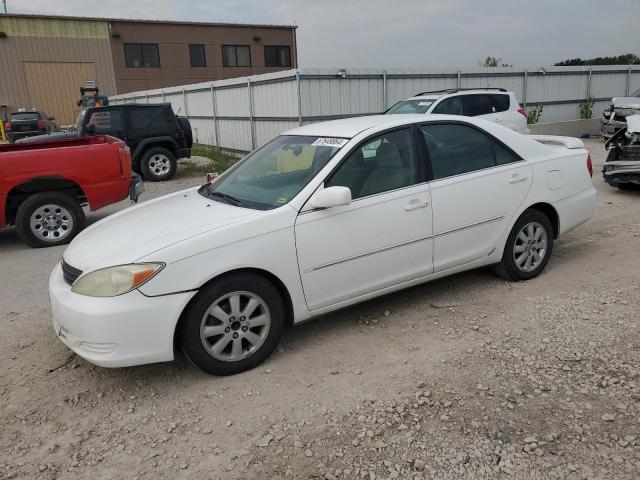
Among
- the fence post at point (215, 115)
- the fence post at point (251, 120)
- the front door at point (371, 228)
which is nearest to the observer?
the front door at point (371, 228)

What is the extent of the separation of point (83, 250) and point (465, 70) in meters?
14.6

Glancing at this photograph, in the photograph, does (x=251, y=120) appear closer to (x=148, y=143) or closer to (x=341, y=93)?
(x=341, y=93)

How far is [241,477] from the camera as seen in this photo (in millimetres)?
2650

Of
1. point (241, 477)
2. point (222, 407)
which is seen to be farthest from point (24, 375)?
point (241, 477)

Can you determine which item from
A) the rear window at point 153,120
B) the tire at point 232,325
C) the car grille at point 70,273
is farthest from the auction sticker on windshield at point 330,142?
the rear window at point 153,120

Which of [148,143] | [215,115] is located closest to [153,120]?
[148,143]

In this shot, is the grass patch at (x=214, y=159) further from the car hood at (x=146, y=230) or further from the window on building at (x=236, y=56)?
the window on building at (x=236, y=56)

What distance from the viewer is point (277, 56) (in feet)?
132

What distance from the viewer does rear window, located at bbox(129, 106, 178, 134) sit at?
1282 cm

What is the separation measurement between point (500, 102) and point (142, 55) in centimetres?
3010

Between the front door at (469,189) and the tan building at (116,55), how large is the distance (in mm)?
34248

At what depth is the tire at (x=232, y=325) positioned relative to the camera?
132 inches

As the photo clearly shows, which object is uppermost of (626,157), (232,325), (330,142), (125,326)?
(330,142)

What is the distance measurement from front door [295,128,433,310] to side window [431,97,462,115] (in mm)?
6944
